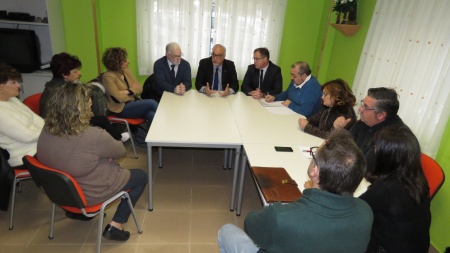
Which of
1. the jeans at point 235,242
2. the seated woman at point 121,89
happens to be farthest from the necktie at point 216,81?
the jeans at point 235,242

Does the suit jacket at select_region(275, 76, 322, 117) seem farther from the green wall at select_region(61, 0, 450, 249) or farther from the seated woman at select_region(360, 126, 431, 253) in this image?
the seated woman at select_region(360, 126, 431, 253)

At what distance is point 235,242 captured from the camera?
156 centimetres

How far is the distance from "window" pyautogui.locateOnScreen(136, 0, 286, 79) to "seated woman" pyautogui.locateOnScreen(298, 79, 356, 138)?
2.15 metres

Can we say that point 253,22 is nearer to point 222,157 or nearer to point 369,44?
point 369,44

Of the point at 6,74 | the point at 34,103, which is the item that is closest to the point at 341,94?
the point at 6,74

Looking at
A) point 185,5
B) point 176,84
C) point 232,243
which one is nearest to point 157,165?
point 176,84

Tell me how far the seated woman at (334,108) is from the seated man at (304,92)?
0.47 metres

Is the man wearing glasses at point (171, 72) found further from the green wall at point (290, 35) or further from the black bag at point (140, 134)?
the green wall at point (290, 35)

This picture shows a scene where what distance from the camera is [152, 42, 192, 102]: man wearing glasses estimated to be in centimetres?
362

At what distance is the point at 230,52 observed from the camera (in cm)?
445

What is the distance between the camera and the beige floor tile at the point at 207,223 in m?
2.34

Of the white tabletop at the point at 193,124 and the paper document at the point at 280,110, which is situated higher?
the paper document at the point at 280,110

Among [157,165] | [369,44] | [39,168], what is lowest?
[157,165]

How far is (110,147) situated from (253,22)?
3219 mm
